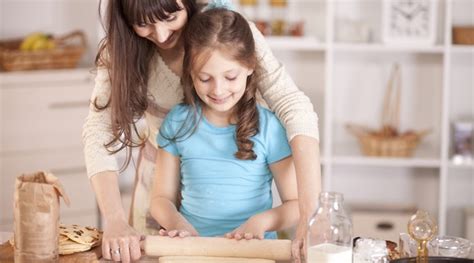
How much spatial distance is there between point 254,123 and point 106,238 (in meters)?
0.49

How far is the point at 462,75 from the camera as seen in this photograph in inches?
175

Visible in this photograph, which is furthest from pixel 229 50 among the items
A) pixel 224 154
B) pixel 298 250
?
pixel 298 250

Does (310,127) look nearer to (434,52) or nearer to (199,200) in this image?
(199,200)

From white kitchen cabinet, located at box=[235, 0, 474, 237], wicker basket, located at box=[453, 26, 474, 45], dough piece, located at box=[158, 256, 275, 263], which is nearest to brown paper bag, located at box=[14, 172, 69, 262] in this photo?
dough piece, located at box=[158, 256, 275, 263]

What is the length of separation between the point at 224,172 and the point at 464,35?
2163 millimetres

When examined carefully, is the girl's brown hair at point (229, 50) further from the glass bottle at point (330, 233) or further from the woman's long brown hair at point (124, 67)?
the glass bottle at point (330, 233)

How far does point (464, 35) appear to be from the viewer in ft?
13.8

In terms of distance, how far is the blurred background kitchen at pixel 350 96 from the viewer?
13.9ft

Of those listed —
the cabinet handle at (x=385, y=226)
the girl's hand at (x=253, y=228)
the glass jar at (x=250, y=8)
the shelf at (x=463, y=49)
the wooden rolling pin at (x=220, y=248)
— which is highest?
the glass jar at (x=250, y=8)

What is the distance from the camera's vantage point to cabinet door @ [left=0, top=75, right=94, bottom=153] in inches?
167

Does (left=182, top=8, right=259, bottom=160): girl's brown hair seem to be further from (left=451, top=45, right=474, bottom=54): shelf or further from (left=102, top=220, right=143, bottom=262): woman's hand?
(left=451, top=45, right=474, bottom=54): shelf

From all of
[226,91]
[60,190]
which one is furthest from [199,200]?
[60,190]

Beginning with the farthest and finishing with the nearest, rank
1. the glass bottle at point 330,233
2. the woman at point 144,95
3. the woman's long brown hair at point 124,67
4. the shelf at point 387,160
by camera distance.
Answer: the shelf at point 387,160 → the woman's long brown hair at point 124,67 → the woman at point 144,95 → the glass bottle at point 330,233

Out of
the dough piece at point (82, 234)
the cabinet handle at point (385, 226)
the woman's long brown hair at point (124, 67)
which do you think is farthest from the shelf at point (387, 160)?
the dough piece at point (82, 234)
